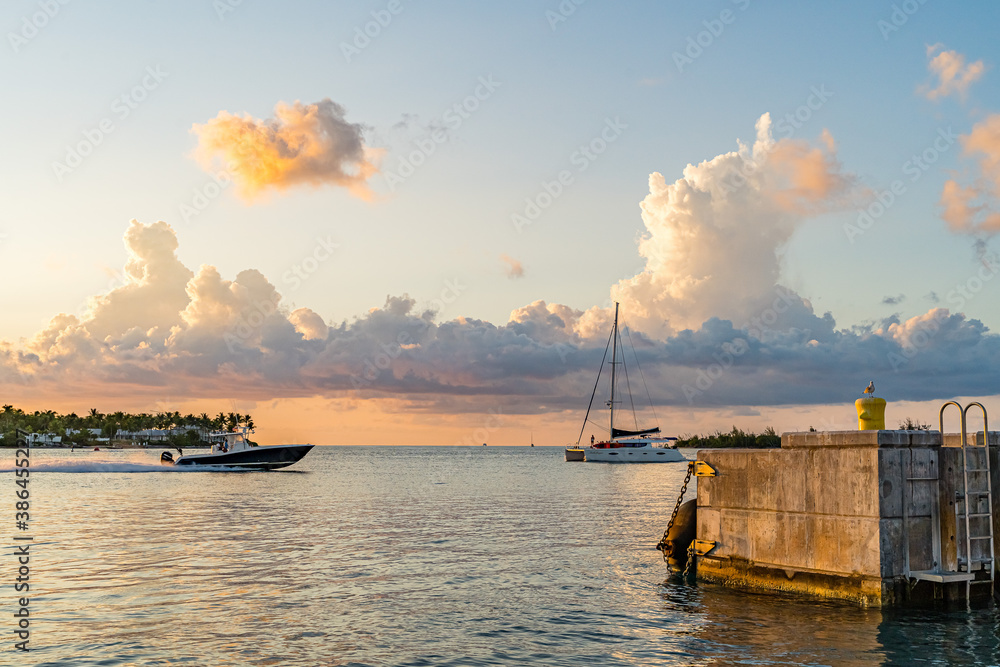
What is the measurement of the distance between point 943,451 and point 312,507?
1521 inches

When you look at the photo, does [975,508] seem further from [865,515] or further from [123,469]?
[123,469]

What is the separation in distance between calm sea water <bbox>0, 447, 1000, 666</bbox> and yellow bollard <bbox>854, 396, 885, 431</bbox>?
3.85 metres

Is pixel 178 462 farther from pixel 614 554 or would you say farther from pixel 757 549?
pixel 757 549

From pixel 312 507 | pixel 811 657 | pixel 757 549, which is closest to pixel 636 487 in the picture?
pixel 312 507

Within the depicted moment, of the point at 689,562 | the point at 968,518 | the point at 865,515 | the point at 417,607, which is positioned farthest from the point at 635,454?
the point at 865,515

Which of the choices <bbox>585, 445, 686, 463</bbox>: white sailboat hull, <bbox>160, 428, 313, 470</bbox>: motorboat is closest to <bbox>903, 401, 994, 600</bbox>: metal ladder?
<bbox>160, 428, 313, 470</bbox>: motorboat

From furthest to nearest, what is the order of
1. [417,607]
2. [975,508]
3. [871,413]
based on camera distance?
[417,607] → [871,413] → [975,508]

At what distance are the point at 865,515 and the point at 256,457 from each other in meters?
81.9

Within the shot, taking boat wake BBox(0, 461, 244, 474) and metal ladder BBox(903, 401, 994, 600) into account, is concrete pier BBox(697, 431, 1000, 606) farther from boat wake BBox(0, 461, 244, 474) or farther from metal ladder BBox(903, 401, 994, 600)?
boat wake BBox(0, 461, 244, 474)

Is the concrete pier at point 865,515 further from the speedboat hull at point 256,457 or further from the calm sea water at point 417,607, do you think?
the speedboat hull at point 256,457

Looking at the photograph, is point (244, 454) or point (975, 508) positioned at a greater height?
point (975, 508)

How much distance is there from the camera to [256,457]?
8888cm

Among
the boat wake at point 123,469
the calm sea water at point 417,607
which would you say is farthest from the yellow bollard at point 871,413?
the boat wake at point 123,469

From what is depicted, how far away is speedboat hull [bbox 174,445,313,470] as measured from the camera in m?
88.2
